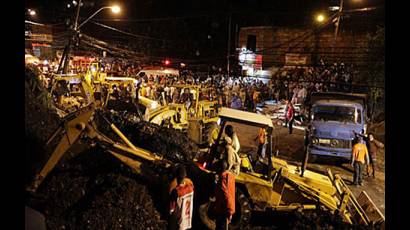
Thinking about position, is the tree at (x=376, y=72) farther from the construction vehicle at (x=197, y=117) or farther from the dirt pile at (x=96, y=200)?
the dirt pile at (x=96, y=200)

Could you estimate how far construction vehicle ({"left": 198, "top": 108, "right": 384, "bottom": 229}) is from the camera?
28.2 feet

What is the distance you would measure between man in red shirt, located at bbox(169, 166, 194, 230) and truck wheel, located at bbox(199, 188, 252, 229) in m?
1.13

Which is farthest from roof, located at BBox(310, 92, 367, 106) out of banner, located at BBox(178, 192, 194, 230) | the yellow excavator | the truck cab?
banner, located at BBox(178, 192, 194, 230)

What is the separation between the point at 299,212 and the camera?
850 centimetres

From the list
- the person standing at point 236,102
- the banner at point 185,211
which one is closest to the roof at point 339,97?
the person standing at point 236,102

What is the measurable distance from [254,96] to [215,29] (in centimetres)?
2497

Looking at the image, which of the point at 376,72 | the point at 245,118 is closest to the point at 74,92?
the point at 245,118

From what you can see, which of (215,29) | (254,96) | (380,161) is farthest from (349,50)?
(215,29)

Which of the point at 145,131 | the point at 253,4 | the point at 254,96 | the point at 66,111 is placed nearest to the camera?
the point at 145,131

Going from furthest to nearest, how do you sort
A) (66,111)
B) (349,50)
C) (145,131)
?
(349,50) < (66,111) < (145,131)

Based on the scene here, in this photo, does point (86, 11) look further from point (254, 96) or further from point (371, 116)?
point (371, 116)

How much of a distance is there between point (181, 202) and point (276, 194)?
2.36 meters

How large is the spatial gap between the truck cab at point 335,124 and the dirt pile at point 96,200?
8.03 meters

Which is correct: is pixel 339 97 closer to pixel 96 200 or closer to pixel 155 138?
pixel 155 138
